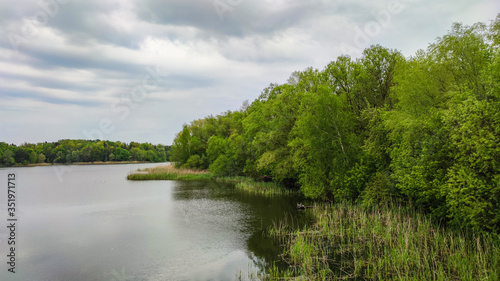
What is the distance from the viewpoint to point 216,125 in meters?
78.6

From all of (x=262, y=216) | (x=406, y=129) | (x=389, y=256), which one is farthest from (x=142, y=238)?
(x=406, y=129)

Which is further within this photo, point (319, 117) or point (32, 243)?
point (319, 117)

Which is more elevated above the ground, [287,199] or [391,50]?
[391,50]

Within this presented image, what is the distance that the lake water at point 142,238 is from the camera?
1393 centimetres

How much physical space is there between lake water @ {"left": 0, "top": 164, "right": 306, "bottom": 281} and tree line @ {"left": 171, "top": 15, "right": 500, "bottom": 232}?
6.83 m

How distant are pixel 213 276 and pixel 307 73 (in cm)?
3192

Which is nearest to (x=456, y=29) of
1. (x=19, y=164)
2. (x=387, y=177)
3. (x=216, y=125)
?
(x=387, y=177)

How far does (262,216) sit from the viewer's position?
25031mm

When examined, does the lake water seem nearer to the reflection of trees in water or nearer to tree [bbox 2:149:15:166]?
the reflection of trees in water

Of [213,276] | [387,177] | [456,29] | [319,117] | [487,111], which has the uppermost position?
[456,29]

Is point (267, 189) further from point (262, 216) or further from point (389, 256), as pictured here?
point (389, 256)

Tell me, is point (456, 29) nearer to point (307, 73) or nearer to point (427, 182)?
point (427, 182)

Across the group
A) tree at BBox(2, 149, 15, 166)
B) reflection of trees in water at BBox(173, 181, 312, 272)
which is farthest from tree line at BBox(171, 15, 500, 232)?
tree at BBox(2, 149, 15, 166)

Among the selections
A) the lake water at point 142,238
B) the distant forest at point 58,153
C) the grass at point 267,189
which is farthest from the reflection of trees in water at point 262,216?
the distant forest at point 58,153
